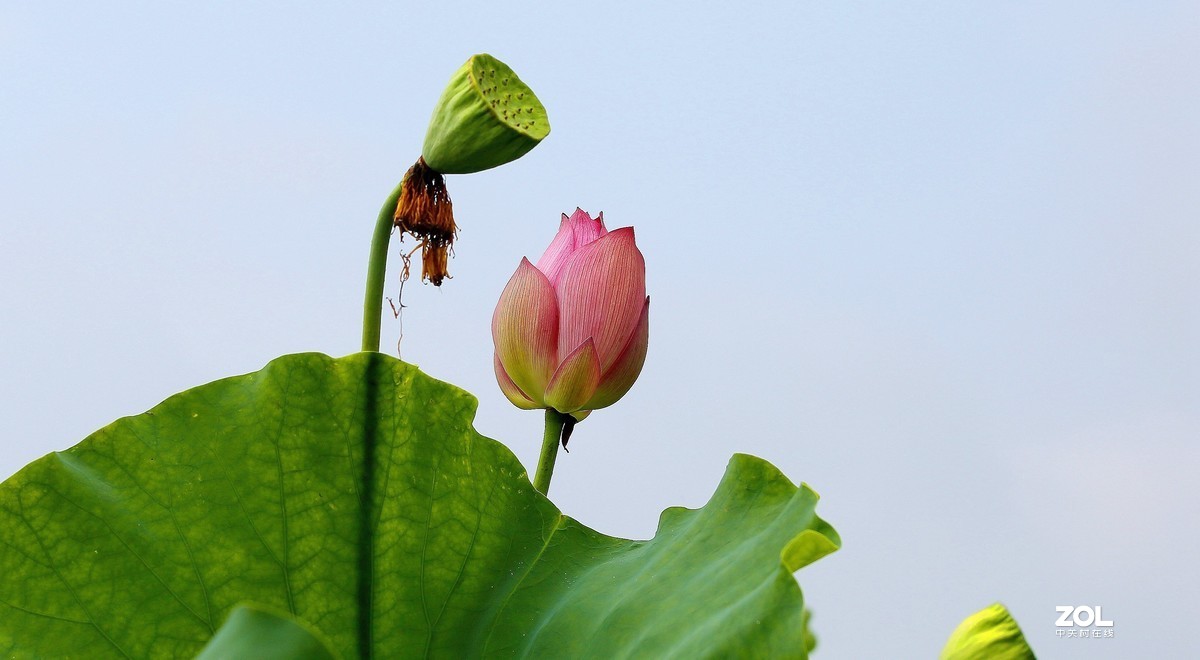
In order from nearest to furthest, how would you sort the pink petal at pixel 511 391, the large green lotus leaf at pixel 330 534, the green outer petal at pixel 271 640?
the green outer petal at pixel 271 640
the large green lotus leaf at pixel 330 534
the pink petal at pixel 511 391

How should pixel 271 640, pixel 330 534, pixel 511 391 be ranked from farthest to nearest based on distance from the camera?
pixel 511 391 → pixel 330 534 → pixel 271 640

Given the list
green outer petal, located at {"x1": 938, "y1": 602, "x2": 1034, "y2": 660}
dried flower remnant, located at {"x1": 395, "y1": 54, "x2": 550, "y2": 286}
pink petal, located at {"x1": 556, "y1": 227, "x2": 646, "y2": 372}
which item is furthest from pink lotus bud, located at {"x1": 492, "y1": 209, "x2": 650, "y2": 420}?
green outer petal, located at {"x1": 938, "y1": 602, "x2": 1034, "y2": 660}

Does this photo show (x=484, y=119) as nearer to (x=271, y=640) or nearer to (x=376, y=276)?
(x=376, y=276)

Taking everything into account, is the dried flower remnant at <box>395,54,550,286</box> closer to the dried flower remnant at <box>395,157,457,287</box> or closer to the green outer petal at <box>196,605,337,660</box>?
the dried flower remnant at <box>395,157,457,287</box>

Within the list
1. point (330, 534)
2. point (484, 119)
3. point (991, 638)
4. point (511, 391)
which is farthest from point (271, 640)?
point (991, 638)

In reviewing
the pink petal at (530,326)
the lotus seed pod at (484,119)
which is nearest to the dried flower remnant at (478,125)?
the lotus seed pod at (484,119)

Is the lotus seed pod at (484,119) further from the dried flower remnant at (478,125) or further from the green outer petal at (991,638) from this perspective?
the green outer petal at (991,638)

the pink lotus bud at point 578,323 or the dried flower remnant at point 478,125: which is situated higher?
the dried flower remnant at point 478,125

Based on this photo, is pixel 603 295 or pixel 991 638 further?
pixel 991 638
